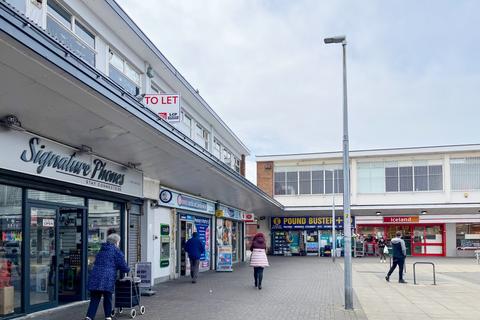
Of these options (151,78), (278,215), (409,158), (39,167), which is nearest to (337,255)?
(278,215)

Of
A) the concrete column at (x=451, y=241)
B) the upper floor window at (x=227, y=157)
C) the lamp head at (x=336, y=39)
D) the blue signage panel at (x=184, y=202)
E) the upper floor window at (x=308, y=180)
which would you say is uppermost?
the lamp head at (x=336, y=39)

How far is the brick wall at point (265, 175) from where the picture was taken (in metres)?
38.3

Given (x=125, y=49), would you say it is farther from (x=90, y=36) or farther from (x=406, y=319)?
(x=406, y=319)

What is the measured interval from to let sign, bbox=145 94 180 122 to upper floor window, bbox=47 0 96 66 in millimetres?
2580

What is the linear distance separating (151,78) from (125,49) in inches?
73.9

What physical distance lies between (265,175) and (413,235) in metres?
10.8

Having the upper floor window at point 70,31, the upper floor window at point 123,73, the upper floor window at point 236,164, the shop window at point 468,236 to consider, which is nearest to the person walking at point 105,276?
the upper floor window at point 70,31

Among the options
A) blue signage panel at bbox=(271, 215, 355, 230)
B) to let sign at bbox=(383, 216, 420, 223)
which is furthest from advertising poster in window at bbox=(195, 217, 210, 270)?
to let sign at bbox=(383, 216, 420, 223)

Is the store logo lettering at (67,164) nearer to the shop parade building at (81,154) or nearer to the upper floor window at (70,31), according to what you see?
the shop parade building at (81,154)

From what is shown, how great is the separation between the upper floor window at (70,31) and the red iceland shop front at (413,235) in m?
27.0

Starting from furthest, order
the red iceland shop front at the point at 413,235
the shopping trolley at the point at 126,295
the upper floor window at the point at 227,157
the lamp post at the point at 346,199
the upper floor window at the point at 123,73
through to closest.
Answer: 1. the red iceland shop front at the point at 413,235
2. the upper floor window at the point at 227,157
3. the upper floor window at the point at 123,73
4. the lamp post at the point at 346,199
5. the shopping trolley at the point at 126,295

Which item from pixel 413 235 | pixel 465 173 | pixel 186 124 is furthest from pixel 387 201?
pixel 186 124

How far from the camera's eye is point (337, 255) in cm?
3547

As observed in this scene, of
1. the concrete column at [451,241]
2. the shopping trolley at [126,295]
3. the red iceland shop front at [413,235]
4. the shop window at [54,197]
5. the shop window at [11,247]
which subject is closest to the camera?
the shop window at [11,247]
